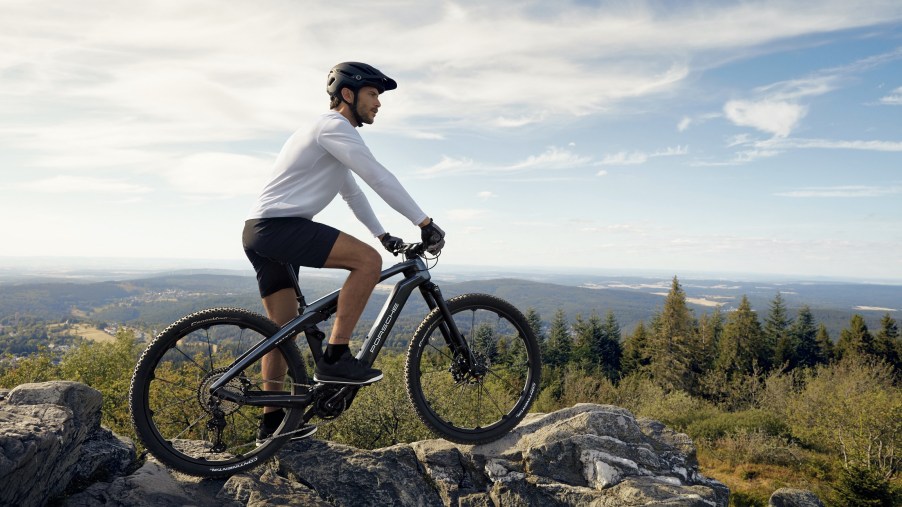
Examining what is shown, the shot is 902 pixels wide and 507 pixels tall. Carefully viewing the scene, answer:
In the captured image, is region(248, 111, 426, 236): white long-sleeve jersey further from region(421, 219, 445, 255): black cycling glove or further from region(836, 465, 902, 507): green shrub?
region(836, 465, 902, 507): green shrub

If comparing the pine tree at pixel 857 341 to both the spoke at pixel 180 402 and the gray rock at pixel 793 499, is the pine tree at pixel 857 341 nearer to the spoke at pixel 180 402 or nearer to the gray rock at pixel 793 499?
the gray rock at pixel 793 499

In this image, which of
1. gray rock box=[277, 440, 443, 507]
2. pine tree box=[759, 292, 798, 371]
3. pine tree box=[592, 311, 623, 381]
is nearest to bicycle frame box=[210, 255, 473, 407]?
gray rock box=[277, 440, 443, 507]

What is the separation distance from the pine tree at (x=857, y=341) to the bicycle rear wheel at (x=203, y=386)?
79.4m

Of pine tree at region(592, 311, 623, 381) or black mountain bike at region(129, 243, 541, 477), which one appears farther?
pine tree at region(592, 311, 623, 381)

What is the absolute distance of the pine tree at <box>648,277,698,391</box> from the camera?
62.2 m

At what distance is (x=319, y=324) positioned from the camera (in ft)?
15.9

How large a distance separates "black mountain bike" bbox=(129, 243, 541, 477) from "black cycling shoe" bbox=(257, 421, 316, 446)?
0.05 meters

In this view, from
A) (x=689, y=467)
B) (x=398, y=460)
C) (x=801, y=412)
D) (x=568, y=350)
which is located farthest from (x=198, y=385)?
(x=568, y=350)

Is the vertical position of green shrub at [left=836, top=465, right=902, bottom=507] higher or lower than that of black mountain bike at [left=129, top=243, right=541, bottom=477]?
lower

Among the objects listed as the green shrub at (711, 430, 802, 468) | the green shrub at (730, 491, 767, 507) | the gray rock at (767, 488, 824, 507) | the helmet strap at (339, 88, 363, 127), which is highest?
the helmet strap at (339, 88, 363, 127)

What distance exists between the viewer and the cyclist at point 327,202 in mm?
4512

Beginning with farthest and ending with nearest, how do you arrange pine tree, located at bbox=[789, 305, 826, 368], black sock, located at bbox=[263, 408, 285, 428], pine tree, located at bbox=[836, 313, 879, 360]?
1. pine tree, located at bbox=[789, 305, 826, 368]
2. pine tree, located at bbox=[836, 313, 879, 360]
3. black sock, located at bbox=[263, 408, 285, 428]

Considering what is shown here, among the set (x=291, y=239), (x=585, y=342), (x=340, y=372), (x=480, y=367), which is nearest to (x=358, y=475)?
(x=340, y=372)

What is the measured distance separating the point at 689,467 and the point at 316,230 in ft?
15.3
